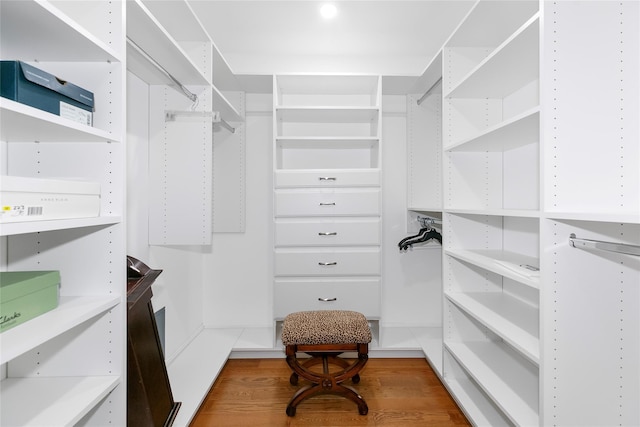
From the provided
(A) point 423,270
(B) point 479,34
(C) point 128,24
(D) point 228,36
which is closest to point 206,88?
(C) point 128,24

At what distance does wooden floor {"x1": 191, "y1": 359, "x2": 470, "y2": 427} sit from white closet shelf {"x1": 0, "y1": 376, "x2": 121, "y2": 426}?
0.83 metres

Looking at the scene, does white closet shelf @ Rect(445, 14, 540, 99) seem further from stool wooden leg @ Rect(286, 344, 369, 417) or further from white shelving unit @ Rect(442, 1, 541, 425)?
stool wooden leg @ Rect(286, 344, 369, 417)

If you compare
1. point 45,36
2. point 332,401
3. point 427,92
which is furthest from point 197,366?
Answer: point 427,92

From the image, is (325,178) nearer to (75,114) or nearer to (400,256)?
(400,256)

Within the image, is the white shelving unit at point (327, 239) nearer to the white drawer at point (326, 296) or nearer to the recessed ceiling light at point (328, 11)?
Result: the white drawer at point (326, 296)

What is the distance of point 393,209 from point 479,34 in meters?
1.42

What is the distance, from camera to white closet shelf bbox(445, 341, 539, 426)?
4.28ft

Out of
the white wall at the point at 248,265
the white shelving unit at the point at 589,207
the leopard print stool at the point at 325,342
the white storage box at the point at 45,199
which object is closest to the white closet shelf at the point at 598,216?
the white shelving unit at the point at 589,207

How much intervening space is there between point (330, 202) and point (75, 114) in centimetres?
157

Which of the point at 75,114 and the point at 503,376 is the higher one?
the point at 75,114

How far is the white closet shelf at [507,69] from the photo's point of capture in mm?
1214

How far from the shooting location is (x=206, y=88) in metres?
1.95

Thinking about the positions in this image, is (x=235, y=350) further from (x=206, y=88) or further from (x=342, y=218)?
(x=206, y=88)

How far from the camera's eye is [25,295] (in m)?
0.88
